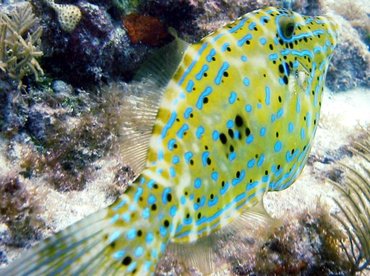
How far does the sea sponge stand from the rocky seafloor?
0.02 m

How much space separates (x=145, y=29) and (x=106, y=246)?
3.92m

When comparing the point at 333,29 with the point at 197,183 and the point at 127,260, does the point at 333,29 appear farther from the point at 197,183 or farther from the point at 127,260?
the point at 127,260

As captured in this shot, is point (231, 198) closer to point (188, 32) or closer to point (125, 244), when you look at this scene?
point (125, 244)

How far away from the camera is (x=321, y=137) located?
595 centimetres

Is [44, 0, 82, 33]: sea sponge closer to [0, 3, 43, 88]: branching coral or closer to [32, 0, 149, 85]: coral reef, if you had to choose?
[32, 0, 149, 85]: coral reef

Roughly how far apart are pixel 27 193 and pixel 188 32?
2.99 m

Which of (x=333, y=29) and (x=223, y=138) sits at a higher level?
(x=333, y=29)

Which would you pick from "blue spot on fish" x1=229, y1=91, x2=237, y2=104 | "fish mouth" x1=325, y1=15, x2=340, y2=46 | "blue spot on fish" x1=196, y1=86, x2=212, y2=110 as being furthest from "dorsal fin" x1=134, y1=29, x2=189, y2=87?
"fish mouth" x1=325, y1=15, x2=340, y2=46

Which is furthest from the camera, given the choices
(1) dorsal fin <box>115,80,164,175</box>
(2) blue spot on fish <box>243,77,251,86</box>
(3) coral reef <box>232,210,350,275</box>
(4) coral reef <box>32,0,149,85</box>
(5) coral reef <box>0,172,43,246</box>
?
(4) coral reef <box>32,0,149,85</box>

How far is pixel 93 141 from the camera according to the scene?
3965mm

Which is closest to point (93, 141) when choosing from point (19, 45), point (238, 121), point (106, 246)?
point (19, 45)

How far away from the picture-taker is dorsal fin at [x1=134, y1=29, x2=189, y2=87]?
1.64 metres

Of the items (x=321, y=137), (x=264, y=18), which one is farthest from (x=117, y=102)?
(x=321, y=137)

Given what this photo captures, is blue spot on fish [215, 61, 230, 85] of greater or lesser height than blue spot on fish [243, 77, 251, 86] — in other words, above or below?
above
